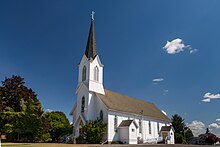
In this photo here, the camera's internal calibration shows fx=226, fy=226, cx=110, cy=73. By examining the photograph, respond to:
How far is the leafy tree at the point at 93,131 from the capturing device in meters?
33.6

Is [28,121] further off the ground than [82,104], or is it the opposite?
[82,104]

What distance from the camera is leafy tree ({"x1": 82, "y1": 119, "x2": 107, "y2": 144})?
33562mm

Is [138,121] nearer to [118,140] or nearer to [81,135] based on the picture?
[118,140]

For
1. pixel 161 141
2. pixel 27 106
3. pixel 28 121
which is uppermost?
pixel 27 106

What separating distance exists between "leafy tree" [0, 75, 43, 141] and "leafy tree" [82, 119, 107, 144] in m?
6.85

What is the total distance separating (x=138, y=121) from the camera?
1722 inches

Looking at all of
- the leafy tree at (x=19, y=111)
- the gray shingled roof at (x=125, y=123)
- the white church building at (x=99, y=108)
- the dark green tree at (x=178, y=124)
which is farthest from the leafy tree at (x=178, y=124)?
the leafy tree at (x=19, y=111)

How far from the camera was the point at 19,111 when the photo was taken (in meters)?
34.9

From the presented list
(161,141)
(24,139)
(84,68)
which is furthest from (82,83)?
(161,141)

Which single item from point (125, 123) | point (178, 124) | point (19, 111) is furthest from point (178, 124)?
point (19, 111)

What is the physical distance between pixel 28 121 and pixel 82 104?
30.4 ft

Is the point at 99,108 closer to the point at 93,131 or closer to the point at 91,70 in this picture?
the point at 93,131

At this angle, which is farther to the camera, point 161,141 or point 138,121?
point 161,141

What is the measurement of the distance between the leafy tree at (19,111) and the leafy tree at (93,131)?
6853 mm
